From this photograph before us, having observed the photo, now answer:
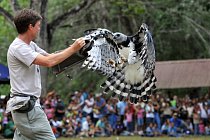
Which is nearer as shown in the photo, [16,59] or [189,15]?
[16,59]

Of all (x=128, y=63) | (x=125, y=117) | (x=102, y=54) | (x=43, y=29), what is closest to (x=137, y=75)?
(x=128, y=63)

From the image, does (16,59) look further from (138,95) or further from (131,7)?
(131,7)

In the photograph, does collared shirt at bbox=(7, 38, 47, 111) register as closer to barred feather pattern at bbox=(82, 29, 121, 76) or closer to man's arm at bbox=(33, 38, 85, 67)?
man's arm at bbox=(33, 38, 85, 67)

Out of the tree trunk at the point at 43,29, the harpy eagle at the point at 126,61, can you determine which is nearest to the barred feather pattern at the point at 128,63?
the harpy eagle at the point at 126,61

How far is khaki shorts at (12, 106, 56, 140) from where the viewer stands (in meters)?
6.12

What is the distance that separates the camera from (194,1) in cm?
2633

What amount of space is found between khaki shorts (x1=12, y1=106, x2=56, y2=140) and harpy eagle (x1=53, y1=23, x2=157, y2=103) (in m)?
1.92

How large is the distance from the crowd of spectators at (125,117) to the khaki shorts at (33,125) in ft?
49.6

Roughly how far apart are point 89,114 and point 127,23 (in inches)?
287

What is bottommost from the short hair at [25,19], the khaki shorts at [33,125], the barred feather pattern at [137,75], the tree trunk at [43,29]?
the khaki shorts at [33,125]

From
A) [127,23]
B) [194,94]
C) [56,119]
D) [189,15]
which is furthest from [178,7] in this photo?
[56,119]

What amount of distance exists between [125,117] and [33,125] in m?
17.6

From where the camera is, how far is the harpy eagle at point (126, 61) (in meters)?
8.27

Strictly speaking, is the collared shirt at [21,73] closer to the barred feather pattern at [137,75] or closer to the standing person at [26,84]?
the standing person at [26,84]
